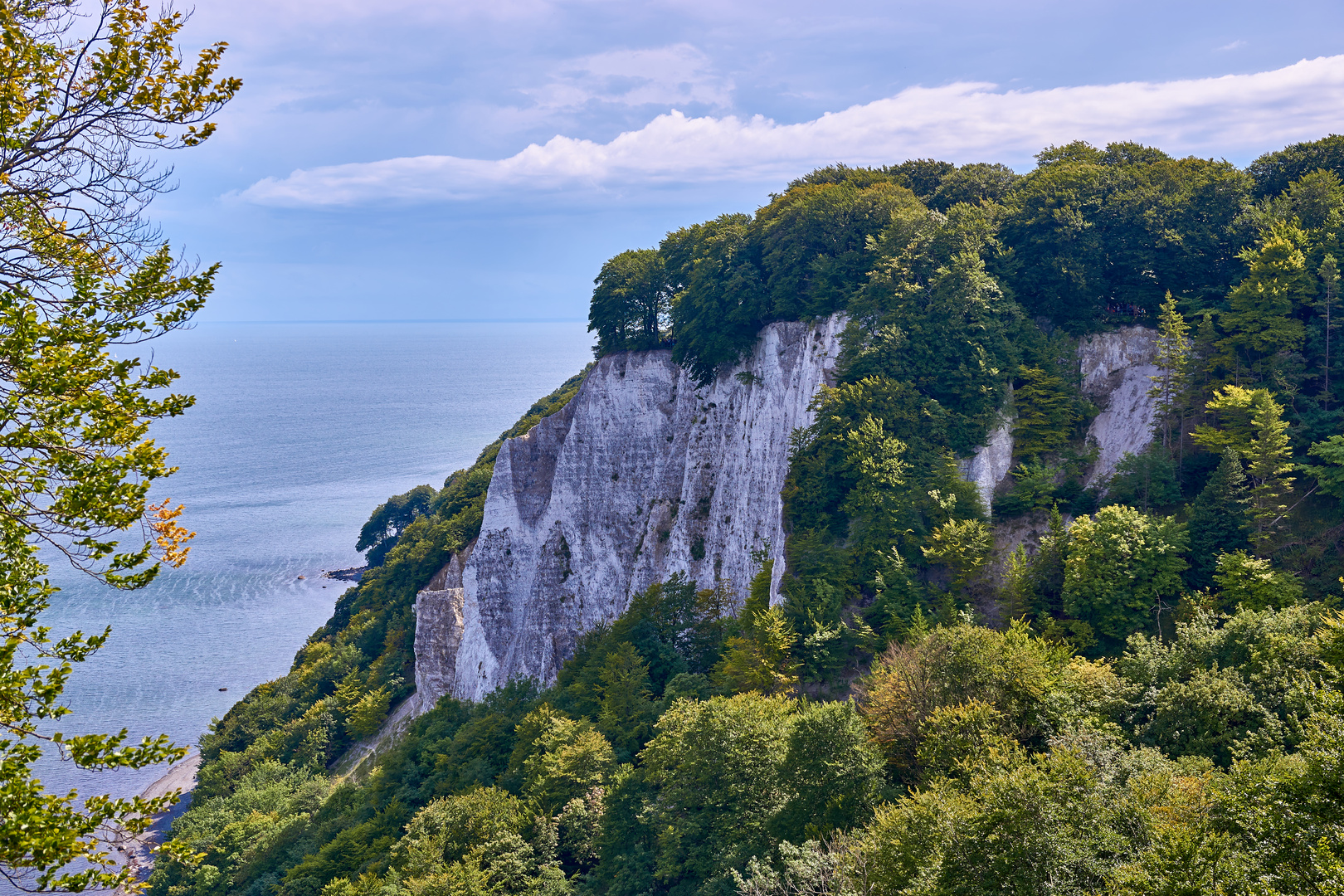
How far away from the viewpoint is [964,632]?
24.8 metres

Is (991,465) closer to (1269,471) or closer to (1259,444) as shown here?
(1259,444)

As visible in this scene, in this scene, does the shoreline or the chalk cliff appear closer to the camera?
the chalk cliff

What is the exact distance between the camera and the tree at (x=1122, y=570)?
2833cm

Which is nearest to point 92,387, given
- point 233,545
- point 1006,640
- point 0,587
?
point 0,587

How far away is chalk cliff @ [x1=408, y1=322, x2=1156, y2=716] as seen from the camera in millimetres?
48281

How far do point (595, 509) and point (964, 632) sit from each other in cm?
3411

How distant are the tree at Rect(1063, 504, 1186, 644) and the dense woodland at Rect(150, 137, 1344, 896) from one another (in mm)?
127

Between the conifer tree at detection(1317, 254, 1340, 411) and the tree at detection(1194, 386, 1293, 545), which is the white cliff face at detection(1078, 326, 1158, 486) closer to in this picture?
the tree at detection(1194, 386, 1293, 545)

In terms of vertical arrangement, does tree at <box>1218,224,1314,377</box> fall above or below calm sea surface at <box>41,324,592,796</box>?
above

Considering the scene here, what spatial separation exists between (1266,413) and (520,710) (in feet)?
133

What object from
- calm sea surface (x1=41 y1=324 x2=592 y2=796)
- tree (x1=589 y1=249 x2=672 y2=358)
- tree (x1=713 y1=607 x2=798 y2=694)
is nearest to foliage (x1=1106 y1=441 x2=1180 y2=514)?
tree (x1=713 y1=607 x2=798 y2=694)

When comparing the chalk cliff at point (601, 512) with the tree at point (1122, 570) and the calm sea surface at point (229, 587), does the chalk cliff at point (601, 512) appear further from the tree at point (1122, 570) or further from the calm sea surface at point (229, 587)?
the calm sea surface at point (229, 587)

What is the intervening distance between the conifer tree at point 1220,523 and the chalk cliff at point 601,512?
22.0 metres

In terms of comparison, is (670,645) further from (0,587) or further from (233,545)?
(233,545)
